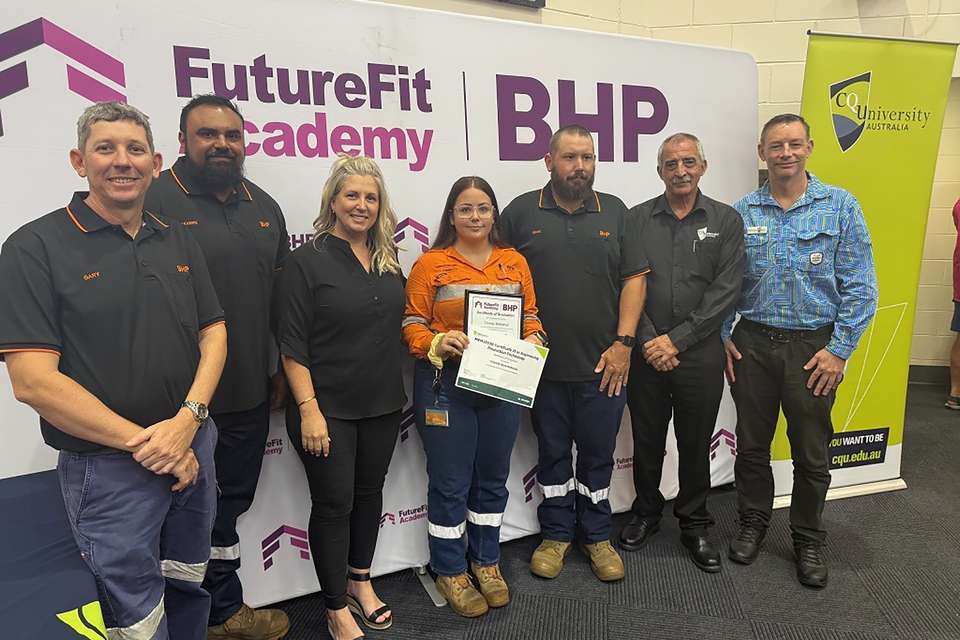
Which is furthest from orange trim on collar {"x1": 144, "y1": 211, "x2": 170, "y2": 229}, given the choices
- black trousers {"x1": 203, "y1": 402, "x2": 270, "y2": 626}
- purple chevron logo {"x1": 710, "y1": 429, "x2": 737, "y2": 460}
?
purple chevron logo {"x1": 710, "y1": 429, "x2": 737, "y2": 460}

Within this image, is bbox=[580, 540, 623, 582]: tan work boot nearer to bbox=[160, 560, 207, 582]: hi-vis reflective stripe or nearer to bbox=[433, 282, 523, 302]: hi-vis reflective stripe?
bbox=[433, 282, 523, 302]: hi-vis reflective stripe

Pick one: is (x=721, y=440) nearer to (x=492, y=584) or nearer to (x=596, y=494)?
(x=596, y=494)

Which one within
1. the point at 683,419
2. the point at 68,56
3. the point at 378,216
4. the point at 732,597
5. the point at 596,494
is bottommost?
the point at 732,597

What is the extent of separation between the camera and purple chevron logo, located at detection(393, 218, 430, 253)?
241 cm

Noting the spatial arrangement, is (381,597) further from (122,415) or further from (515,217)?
(515,217)

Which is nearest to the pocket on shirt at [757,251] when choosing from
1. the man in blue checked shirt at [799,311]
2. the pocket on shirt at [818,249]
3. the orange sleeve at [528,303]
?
the man in blue checked shirt at [799,311]

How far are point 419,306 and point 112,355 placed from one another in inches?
39.3

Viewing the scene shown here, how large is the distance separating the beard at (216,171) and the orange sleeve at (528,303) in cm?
102

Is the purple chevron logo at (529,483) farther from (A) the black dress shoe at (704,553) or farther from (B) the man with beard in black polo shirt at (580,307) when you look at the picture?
(A) the black dress shoe at (704,553)

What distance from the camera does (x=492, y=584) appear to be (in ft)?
7.66

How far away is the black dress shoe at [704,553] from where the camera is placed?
2506mm

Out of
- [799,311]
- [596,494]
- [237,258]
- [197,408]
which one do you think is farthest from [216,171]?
[799,311]

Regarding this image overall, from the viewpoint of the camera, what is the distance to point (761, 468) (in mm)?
2566

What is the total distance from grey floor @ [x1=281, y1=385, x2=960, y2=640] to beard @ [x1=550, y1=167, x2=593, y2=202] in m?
1.57
